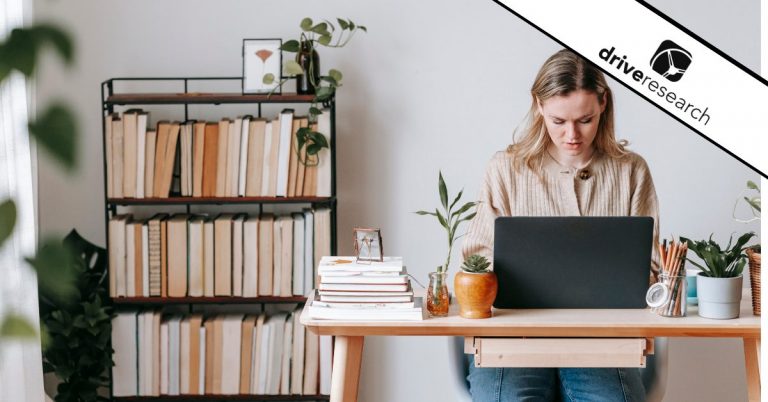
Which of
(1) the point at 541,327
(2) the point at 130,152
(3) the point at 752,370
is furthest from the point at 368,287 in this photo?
(2) the point at 130,152

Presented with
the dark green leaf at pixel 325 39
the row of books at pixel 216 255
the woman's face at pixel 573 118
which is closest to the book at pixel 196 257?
the row of books at pixel 216 255

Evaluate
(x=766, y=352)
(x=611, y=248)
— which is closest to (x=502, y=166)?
(x=611, y=248)

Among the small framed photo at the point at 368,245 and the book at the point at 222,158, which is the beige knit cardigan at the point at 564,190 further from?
the book at the point at 222,158

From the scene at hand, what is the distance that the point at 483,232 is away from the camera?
239cm

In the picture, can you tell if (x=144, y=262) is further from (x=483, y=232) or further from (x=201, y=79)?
(x=483, y=232)

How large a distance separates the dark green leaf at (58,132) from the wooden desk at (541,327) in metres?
1.67

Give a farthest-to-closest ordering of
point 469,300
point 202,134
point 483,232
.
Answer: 1. point 202,134
2. point 483,232
3. point 469,300

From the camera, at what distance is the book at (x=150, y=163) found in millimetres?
2973

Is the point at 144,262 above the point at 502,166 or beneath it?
beneath

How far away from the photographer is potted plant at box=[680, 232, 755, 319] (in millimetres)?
1852

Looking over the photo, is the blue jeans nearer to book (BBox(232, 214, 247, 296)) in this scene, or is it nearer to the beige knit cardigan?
the beige knit cardigan

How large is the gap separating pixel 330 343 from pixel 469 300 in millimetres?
1231

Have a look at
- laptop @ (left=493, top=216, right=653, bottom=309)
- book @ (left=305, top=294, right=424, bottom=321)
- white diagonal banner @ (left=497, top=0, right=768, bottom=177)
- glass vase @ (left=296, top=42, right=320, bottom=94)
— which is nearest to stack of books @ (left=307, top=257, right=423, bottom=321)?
book @ (left=305, top=294, right=424, bottom=321)

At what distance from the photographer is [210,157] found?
9.81 ft
